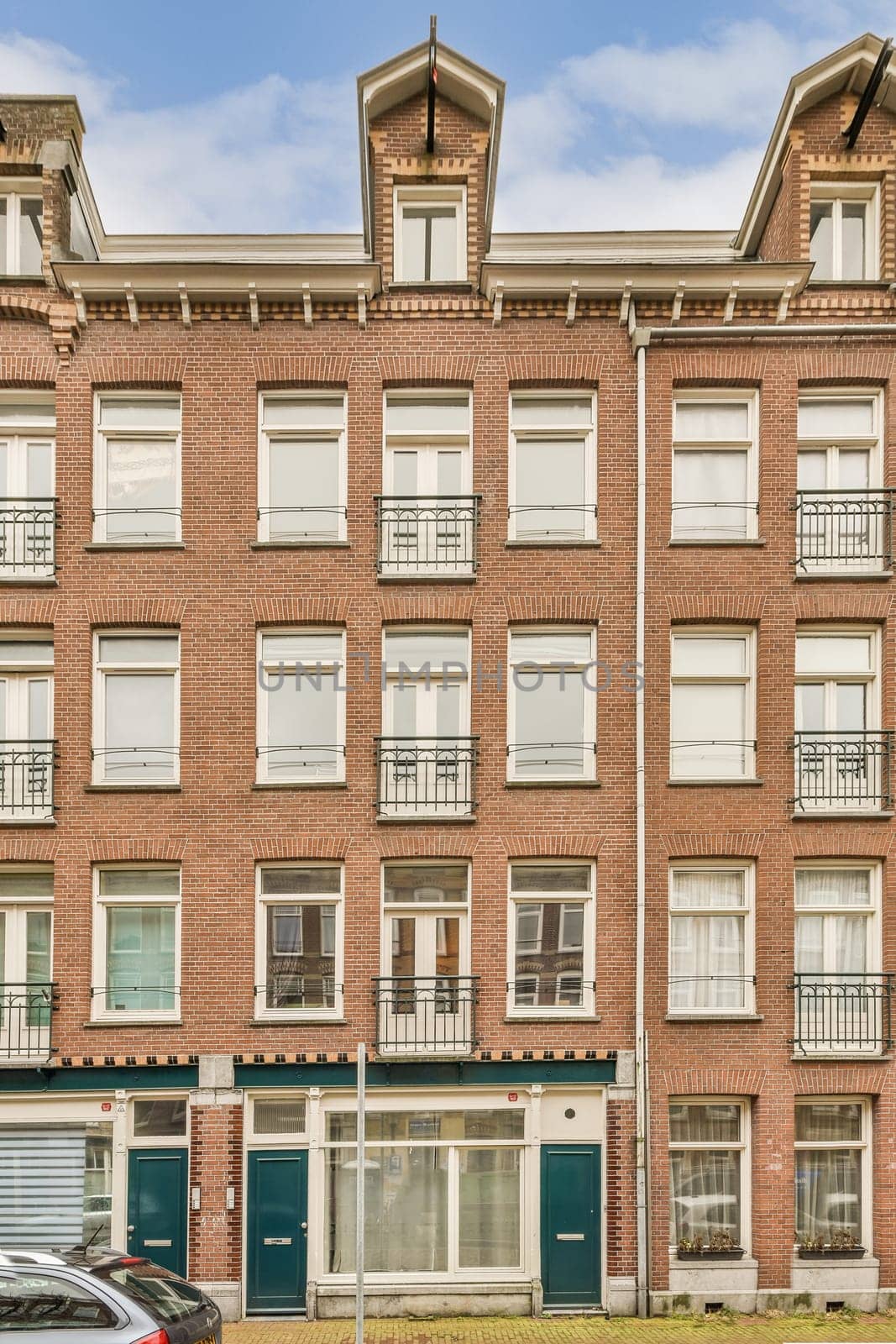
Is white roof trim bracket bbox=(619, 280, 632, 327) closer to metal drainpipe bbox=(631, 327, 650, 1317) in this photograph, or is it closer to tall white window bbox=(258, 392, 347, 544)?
metal drainpipe bbox=(631, 327, 650, 1317)

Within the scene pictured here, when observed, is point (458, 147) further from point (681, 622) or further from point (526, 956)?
point (526, 956)

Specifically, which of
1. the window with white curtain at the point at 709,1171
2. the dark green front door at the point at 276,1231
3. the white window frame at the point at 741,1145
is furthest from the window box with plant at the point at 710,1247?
the dark green front door at the point at 276,1231

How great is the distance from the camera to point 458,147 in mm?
17641

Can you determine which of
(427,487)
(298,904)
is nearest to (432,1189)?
(298,904)

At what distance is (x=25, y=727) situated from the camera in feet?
55.3

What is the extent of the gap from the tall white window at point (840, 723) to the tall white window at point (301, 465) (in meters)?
7.19

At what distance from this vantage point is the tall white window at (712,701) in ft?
55.3

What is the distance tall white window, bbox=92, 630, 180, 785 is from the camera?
54.9ft

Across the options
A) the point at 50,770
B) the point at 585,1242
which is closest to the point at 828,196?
the point at 50,770

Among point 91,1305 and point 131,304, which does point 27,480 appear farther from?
point 91,1305

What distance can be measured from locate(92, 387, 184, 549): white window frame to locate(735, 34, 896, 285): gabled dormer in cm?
955

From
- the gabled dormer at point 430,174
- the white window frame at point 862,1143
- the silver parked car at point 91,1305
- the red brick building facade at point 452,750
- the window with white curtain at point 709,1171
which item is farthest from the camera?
the gabled dormer at point 430,174

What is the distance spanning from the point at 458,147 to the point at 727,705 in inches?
366

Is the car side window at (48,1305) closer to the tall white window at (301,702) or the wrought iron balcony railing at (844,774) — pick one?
the tall white window at (301,702)
